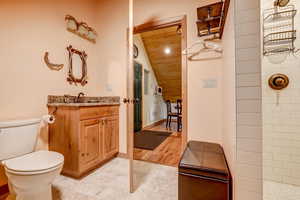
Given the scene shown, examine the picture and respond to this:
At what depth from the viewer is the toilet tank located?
1.23 meters

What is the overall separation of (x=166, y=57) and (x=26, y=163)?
415 centimetres

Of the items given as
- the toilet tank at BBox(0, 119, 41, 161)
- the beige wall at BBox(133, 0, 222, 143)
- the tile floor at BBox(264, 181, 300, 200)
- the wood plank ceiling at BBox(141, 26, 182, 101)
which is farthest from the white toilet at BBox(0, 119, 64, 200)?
the wood plank ceiling at BBox(141, 26, 182, 101)

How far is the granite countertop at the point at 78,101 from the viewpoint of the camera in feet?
5.44

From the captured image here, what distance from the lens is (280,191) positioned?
1299 mm

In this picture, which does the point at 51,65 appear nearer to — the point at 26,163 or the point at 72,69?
the point at 72,69

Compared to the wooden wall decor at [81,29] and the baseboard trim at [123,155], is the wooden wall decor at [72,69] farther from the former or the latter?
the baseboard trim at [123,155]

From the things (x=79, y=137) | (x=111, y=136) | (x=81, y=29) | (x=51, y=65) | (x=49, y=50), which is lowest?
(x=111, y=136)

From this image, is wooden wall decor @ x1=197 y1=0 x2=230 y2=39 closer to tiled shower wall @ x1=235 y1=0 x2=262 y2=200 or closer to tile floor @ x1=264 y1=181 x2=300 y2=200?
tiled shower wall @ x1=235 y1=0 x2=262 y2=200

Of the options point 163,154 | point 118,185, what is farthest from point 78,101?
point 163,154

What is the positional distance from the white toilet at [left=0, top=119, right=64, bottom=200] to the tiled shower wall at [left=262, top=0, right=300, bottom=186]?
6.82ft

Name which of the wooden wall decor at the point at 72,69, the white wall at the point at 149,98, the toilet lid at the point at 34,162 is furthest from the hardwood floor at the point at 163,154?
the white wall at the point at 149,98

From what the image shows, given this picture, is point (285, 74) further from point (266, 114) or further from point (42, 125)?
point (42, 125)

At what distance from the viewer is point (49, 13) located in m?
1.80

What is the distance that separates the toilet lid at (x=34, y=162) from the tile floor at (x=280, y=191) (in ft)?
Result: 6.43
